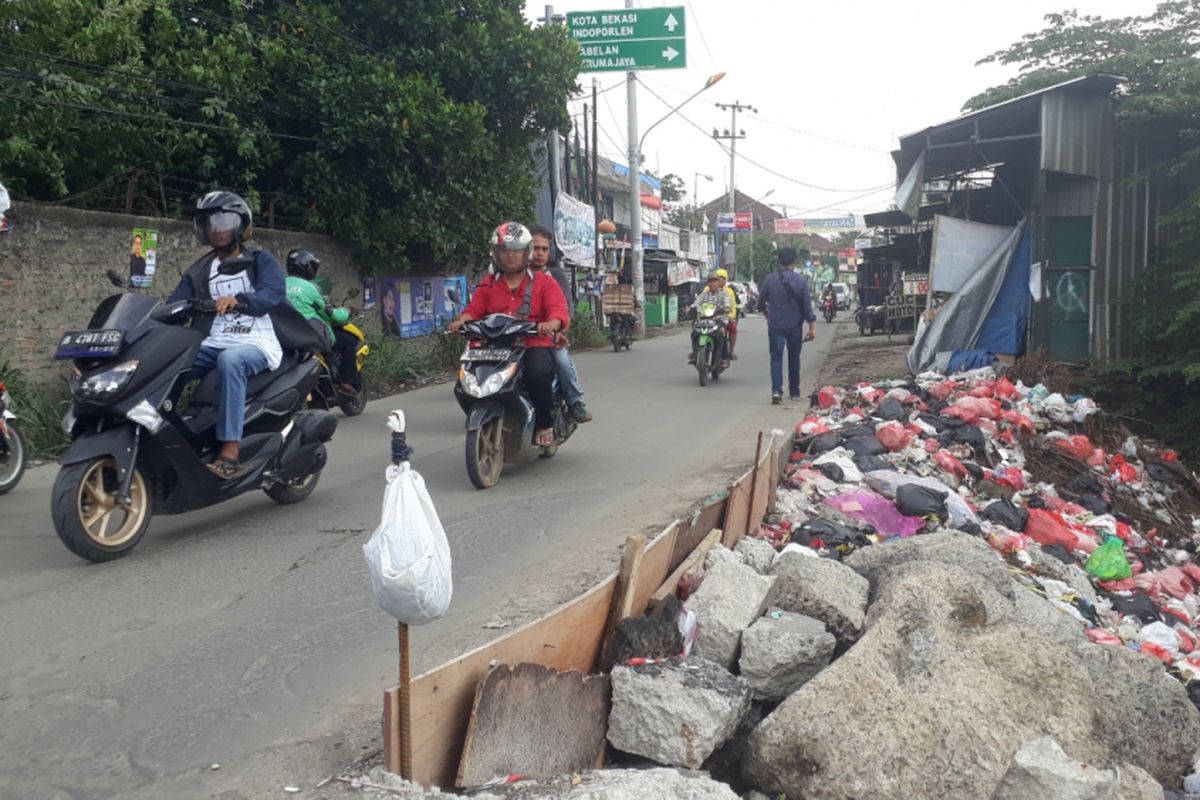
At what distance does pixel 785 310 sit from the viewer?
12.2m

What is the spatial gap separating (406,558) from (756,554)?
3.03 meters

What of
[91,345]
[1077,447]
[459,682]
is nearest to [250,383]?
[91,345]

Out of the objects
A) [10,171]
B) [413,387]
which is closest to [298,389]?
[10,171]

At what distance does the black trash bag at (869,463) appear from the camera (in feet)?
27.1

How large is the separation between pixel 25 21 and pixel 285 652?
9.34 m

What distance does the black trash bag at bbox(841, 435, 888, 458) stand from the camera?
8695mm

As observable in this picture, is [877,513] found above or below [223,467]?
below

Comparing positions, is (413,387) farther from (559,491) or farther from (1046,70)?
(1046,70)

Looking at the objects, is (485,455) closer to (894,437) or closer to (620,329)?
(894,437)

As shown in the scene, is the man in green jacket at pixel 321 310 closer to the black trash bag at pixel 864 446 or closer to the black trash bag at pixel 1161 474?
the black trash bag at pixel 864 446

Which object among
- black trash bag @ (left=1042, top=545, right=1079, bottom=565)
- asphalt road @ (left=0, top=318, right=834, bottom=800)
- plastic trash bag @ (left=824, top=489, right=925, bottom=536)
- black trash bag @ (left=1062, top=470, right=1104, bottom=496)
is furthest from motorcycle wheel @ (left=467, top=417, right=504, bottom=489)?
black trash bag @ (left=1062, top=470, right=1104, bottom=496)

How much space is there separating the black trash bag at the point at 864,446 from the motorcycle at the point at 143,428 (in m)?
4.63

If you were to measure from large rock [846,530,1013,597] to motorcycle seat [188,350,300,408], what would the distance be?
3.55 metres

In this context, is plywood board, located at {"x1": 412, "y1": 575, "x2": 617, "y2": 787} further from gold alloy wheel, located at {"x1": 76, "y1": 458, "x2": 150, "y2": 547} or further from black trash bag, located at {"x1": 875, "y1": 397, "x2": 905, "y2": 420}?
black trash bag, located at {"x1": 875, "y1": 397, "x2": 905, "y2": 420}
